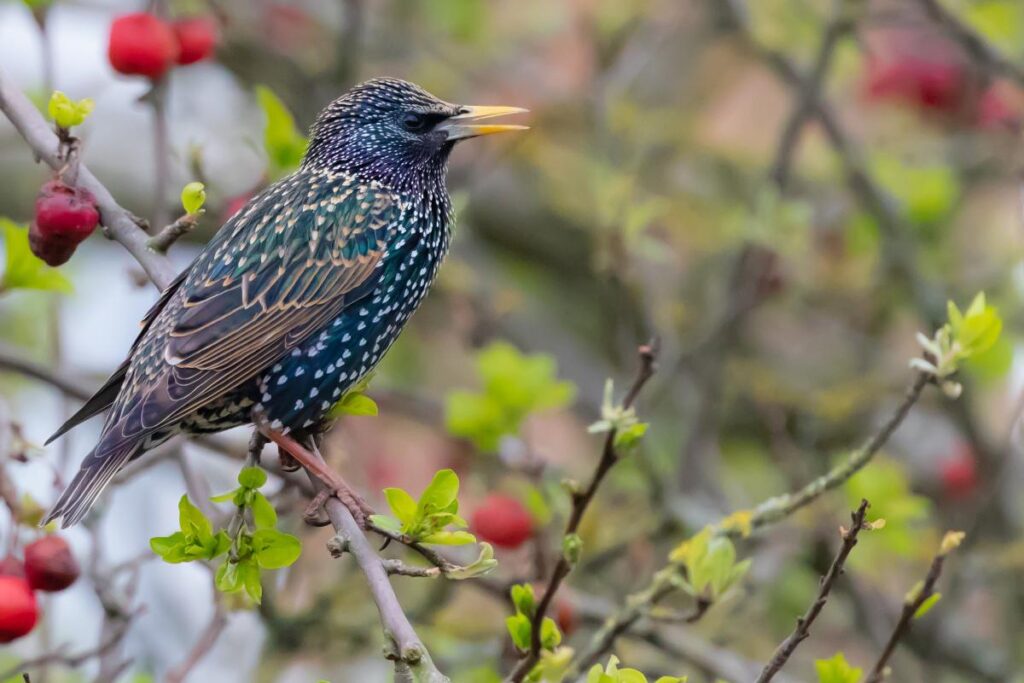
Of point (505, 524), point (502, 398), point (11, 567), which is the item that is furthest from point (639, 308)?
point (11, 567)

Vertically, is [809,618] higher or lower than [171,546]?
higher

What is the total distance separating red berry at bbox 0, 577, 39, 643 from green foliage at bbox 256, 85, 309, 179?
4.71ft

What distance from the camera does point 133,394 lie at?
3646mm

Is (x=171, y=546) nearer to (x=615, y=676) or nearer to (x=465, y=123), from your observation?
(x=615, y=676)

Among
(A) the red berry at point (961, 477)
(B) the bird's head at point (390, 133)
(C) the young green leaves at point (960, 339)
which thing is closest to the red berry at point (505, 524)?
(B) the bird's head at point (390, 133)

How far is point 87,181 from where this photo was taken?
318 centimetres

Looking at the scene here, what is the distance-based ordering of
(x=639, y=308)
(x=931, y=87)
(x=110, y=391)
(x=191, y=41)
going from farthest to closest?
(x=931, y=87), (x=639, y=308), (x=191, y=41), (x=110, y=391)

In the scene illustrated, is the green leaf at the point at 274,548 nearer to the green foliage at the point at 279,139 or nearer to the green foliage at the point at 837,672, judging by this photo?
the green foliage at the point at 837,672

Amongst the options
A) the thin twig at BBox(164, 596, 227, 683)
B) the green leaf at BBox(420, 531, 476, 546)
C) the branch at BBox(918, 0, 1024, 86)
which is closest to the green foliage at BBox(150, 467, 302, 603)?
the green leaf at BBox(420, 531, 476, 546)

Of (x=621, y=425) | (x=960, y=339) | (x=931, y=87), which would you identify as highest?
(x=931, y=87)

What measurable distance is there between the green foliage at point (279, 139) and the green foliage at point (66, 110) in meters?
0.90

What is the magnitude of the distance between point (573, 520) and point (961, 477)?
3.01 meters

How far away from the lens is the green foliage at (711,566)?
3.40m

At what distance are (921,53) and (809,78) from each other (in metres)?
2.58
